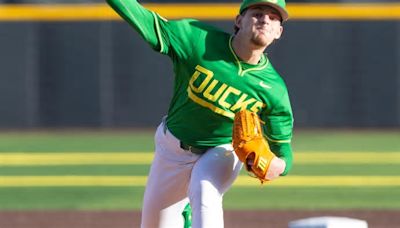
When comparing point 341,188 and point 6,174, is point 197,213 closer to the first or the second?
point 341,188

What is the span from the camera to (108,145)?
49.9 feet

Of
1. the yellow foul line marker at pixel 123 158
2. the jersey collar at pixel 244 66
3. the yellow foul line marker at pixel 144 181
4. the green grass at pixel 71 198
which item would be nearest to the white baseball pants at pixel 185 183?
Result: the jersey collar at pixel 244 66

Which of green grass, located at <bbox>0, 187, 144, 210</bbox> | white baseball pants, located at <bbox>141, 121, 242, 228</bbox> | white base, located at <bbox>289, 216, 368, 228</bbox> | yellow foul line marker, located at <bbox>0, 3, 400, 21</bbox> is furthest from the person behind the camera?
yellow foul line marker, located at <bbox>0, 3, 400, 21</bbox>

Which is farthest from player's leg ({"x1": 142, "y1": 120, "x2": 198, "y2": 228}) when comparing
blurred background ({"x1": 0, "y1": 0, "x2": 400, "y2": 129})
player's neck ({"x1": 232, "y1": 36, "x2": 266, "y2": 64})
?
blurred background ({"x1": 0, "y1": 0, "x2": 400, "y2": 129})

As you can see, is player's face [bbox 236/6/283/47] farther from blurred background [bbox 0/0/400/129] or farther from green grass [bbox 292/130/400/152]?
blurred background [bbox 0/0/400/129]

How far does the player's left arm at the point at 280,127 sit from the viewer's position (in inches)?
223

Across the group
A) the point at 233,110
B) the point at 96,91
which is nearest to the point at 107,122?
the point at 96,91

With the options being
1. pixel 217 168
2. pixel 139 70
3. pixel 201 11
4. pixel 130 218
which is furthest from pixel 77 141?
pixel 217 168

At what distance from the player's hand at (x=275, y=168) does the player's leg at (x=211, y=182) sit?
0.94ft

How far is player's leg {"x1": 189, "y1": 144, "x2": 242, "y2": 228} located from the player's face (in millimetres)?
694

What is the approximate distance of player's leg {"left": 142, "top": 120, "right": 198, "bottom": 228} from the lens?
19.6 ft

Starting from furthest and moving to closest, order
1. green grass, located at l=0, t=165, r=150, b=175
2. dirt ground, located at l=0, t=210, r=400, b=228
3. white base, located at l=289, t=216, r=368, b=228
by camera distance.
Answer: green grass, located at l=0, t=165, r=150, b=175 < dirt ground, located at l=0, t=210, r=400, b=228 < white base, located at l=289, t=216, r=368, b=228

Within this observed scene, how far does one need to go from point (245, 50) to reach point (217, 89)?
27 centimetres

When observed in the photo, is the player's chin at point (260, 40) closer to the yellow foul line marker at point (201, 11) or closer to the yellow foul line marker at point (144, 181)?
the yellow foul line marker at point (144, 181)
